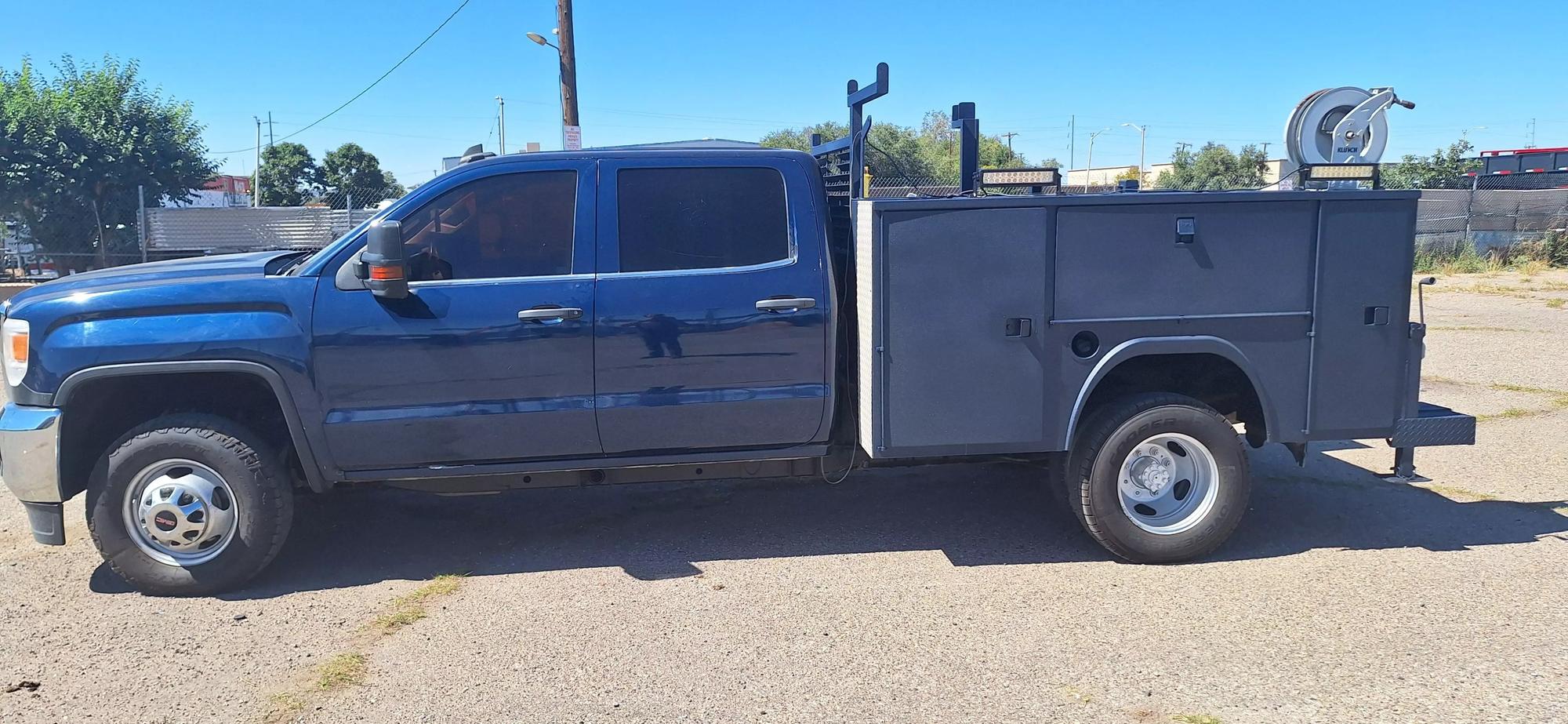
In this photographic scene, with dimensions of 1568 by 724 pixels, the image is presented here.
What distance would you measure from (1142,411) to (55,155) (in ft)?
74.8

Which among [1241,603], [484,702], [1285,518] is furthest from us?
[1285,518]

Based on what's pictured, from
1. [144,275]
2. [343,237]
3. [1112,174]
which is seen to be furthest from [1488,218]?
[1112,174]

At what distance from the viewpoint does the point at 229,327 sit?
4645 mm

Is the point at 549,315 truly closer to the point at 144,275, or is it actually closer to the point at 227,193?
the point at 144,275

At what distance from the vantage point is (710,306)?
4.84 meters

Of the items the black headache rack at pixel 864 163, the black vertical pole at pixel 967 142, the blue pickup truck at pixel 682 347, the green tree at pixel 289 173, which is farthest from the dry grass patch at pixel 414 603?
the green tree at pixel 289 173

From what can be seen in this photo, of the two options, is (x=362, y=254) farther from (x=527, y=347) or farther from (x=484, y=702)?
(x=484, y=702)

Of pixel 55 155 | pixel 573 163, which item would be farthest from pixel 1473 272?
pixel 55 155

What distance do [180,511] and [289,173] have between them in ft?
187

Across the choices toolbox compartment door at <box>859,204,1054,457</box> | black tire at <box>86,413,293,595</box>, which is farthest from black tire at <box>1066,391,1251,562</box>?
black tire at <box>86,413,293,595</box>

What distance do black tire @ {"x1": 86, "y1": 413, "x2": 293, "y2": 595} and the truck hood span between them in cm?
62

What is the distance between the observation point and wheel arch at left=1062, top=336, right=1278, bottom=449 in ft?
16.3

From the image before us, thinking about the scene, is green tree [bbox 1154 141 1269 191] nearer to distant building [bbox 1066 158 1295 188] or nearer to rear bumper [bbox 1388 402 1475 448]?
distant building [bbox 1066 158 1295 188]

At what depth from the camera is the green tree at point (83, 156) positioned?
68.3 ft
